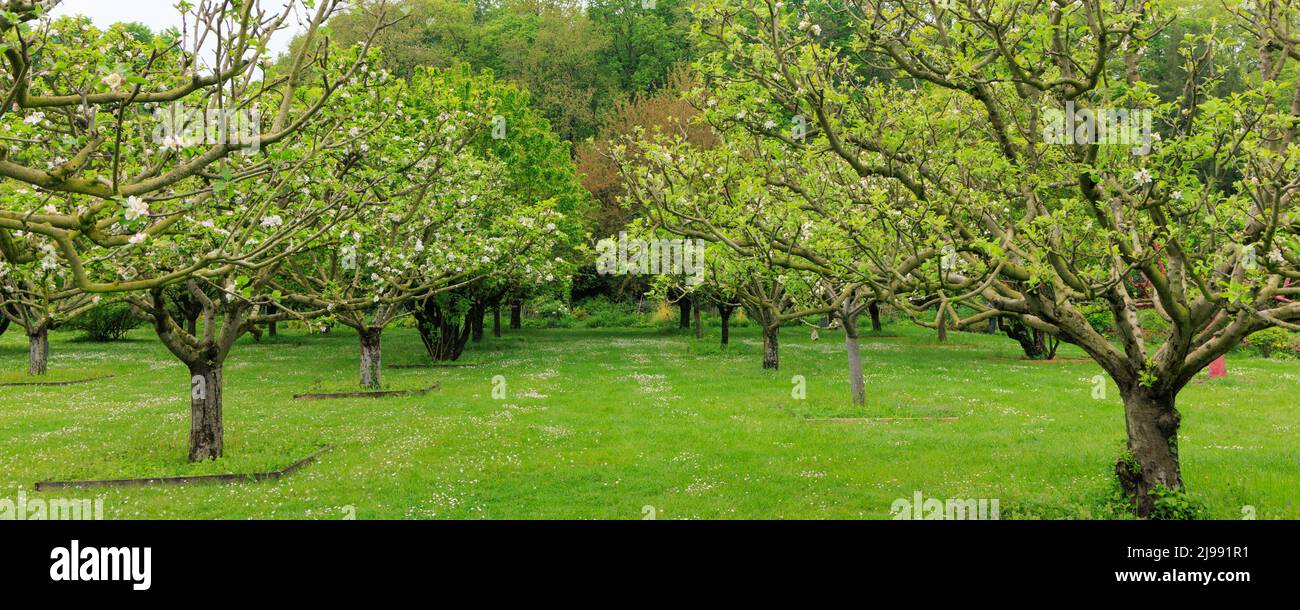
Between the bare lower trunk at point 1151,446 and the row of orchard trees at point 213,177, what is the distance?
1113 cm

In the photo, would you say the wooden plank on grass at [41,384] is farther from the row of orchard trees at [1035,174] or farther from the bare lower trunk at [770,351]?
the row of orchard trees at [1035,174]

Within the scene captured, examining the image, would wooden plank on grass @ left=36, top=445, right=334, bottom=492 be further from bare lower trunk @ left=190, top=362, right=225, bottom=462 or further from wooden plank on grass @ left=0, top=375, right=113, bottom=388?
wooden plank on grass @ left=0, top=375, right=113, bottom=388

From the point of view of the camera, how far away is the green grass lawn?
1308cm

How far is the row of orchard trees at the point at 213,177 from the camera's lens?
6.87m

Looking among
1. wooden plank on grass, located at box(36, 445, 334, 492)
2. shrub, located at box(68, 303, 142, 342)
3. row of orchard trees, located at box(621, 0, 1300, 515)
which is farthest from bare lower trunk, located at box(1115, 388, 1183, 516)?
shrub, located at box(68, 303, 142, 342)

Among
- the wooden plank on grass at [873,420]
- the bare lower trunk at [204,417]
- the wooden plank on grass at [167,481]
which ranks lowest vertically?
the wooden plank on grass at [873,420]

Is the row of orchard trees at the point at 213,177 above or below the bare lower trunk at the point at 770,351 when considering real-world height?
above

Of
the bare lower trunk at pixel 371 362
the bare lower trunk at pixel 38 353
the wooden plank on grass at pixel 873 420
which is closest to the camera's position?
the wooden plank on grass at pixel 873 420

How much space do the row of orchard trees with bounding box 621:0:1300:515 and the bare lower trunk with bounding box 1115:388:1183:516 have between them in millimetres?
30

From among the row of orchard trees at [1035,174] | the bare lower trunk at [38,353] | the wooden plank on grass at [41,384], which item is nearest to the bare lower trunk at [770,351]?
the row of orchard trees at [1035,174]

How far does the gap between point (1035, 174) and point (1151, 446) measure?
426 centimetres

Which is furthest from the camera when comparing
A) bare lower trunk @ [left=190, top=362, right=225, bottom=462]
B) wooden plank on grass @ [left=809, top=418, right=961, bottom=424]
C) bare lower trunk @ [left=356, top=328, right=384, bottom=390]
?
bare lower trunk @ [left=356, top=328, right=384, bottom=390]

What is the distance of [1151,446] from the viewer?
1177 cm

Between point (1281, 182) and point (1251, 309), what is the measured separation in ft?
6.54
